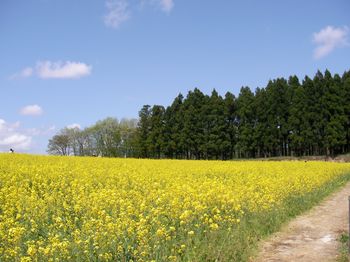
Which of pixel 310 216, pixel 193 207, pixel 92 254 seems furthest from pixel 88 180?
pixel 92 254

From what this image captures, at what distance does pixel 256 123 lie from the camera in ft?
205

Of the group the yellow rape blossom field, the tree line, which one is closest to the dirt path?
the yellow rape blossom field

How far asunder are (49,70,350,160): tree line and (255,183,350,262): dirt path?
147 ft

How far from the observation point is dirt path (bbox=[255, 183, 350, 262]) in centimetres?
753

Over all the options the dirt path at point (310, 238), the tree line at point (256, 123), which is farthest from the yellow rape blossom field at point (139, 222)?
the tree line at point (256, 123)

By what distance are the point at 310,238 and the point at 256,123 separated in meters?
54.5

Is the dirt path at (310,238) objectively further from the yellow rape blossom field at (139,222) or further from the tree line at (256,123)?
the tree line at (256,123)

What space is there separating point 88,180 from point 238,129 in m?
51.9

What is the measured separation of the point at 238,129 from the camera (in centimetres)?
6406

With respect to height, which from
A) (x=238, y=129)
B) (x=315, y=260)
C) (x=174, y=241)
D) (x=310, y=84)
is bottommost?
(x=315, y=260)

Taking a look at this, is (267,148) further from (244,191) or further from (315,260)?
(315,260)

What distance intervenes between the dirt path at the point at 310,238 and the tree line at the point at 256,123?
147 feet

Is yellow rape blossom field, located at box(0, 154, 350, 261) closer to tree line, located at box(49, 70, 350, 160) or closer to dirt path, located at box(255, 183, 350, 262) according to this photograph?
dirt path, located at box(255, 183, 350, 262)

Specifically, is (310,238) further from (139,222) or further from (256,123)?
(256,123)
